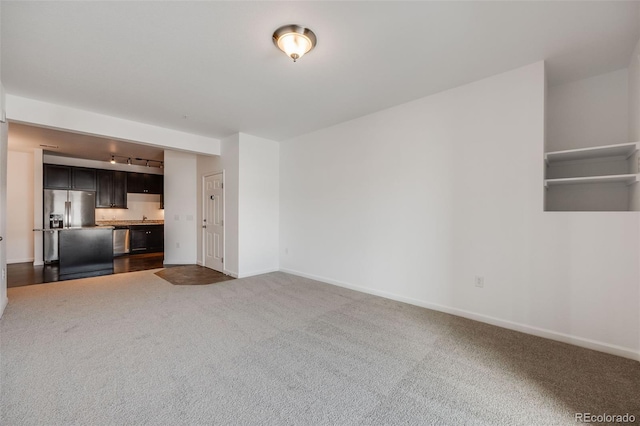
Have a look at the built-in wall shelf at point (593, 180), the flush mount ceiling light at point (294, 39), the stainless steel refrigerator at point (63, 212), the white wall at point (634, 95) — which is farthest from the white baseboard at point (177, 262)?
the white wall at point (634, 95)

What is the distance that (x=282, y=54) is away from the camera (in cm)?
249

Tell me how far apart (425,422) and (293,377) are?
908mm

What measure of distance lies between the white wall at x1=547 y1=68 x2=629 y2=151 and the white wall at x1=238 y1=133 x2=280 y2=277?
14.3 ft

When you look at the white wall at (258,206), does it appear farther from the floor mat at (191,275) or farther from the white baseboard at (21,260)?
the white baseboard at (21,260)

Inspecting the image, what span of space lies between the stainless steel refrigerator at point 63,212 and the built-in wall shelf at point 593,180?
9222 mm

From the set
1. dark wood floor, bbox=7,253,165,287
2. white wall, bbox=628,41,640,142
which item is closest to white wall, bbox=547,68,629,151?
white wall, bbox=628,41,640,142

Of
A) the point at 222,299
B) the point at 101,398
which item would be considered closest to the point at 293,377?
the point at 101,398

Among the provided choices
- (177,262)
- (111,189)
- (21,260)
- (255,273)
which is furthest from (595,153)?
(21,260)

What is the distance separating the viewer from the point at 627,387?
1.87m

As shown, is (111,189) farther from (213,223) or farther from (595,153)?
(595,153)

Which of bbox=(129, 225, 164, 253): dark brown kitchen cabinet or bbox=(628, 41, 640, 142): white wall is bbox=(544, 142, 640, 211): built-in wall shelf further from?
bbox=(129, 225, 164, 253): dark brown kitchen cabinet

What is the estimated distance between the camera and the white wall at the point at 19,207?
6172 mm

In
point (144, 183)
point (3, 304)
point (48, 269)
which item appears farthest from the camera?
point (144, 183)

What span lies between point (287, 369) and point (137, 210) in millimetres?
8350
